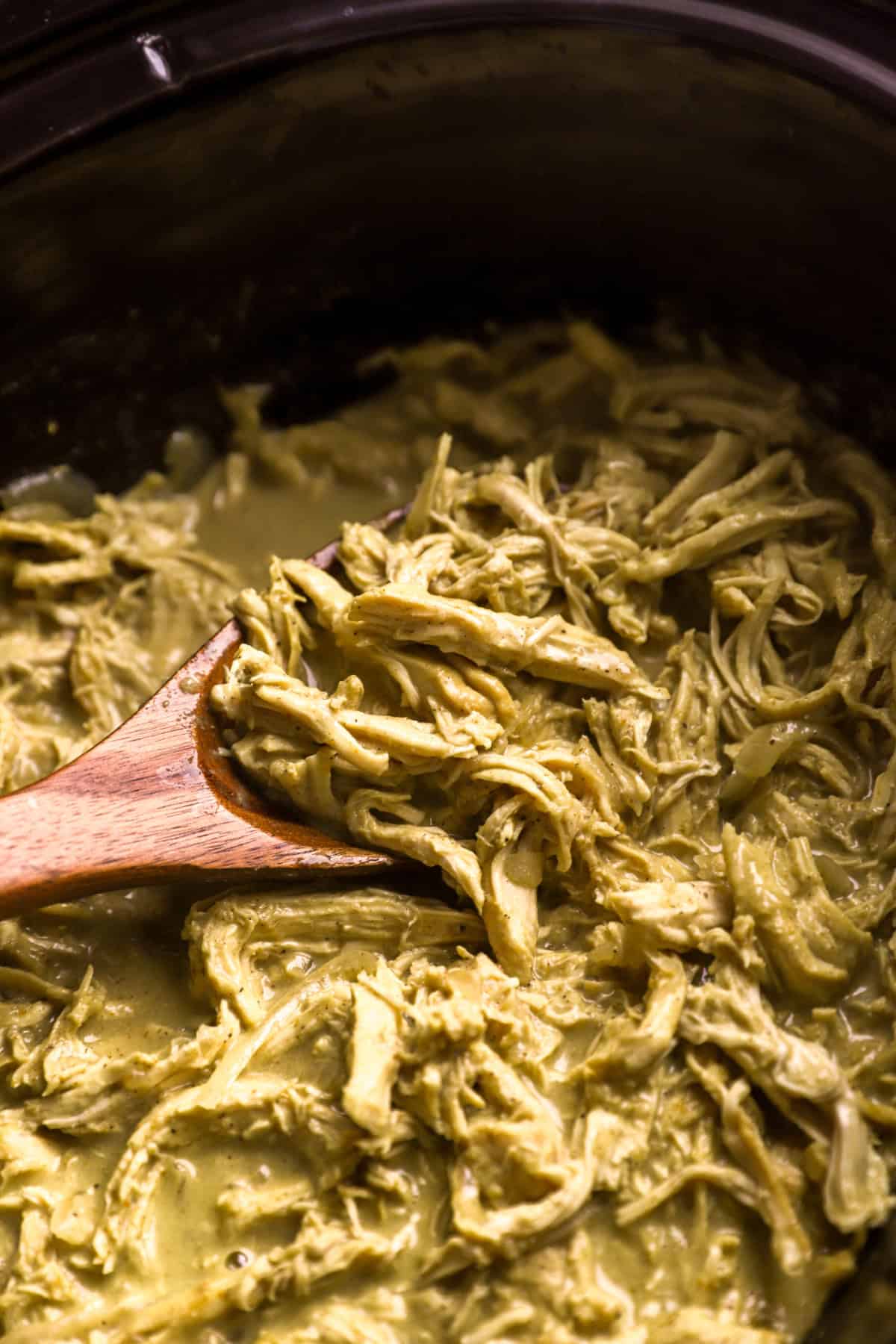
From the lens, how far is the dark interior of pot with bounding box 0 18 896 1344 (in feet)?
8.57

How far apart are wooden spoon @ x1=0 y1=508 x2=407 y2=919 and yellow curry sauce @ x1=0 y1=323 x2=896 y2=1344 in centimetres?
8

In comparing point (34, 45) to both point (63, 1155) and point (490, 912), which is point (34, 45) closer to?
point (490, 912)

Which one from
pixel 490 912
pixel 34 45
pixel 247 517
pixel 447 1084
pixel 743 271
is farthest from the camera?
pixel 247 517

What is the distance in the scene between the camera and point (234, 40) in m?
2.58

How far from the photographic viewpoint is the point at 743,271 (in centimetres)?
288

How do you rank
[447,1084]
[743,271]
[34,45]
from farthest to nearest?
[743,271] → [34,45] → [447,1084]

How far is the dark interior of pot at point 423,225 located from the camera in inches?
103

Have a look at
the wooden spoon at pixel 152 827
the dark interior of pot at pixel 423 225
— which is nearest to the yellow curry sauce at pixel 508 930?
the wooden spoon at pixel 152 827

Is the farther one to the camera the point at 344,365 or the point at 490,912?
the point at 344,365

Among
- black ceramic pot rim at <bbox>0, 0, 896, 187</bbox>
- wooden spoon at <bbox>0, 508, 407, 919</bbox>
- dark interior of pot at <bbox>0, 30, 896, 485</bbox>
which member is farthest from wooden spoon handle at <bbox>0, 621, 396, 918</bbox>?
black ceramic pot rim at <bbox>0, 0, 896, 187</bbox>

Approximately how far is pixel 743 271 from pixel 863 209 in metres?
0.37

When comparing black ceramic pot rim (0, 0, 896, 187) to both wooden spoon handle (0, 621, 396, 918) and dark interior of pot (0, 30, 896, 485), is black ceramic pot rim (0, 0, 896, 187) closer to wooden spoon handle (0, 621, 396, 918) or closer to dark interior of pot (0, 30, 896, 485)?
dark interior of pot (0, 30, 896, 485)

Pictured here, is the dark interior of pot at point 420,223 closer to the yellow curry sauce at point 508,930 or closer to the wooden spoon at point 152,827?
the yellow curry sauce at point 508,930

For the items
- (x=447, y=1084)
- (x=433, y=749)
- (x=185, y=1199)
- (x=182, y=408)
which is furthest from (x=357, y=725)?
(x=182, y=408)
